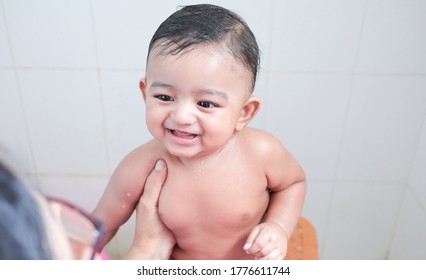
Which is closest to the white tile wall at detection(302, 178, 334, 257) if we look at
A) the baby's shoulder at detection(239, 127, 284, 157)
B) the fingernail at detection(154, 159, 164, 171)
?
the baby's shoulder at detection(239, 127, 284, 157)

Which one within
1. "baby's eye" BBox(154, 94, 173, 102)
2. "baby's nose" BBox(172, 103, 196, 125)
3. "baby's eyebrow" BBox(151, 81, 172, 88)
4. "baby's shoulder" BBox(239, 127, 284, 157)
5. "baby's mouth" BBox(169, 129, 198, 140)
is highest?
"baby's eyebrow" BBox(151, 81, 172, 88)

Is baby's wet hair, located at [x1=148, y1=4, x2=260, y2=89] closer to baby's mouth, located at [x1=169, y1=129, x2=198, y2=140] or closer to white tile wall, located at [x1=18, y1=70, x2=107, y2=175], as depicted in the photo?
baby's mouth, located at [x1=169, y1=129, x2=198, y2=140]

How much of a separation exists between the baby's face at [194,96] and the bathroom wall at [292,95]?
0.42 metres

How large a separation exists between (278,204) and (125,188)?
0.32 m

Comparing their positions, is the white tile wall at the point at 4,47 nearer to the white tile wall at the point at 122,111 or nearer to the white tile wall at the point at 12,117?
the white tile wall at the point at 12,117

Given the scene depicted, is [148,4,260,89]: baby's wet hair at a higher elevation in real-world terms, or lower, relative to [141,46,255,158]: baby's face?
higher

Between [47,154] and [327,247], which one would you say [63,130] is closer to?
[47,154]

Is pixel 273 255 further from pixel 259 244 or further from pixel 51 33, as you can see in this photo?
pixel 51 33

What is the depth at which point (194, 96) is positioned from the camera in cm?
62

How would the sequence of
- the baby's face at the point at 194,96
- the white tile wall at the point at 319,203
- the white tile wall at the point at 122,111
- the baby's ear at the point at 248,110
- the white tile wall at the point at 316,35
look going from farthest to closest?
the white tile wall at the point at 319,203 → the white tile wall at the point at 122,111 → the white tile wall at the point at 316,35 → the baby's ear at the point at 248,110 → the baby's face at the point at 194,96

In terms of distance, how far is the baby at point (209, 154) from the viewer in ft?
2.02

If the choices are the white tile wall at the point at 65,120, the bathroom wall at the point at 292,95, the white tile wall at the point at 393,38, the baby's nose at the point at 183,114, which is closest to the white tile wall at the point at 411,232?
the bathroom wall at the point at 292,95

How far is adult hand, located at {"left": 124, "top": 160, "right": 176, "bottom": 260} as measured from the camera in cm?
78

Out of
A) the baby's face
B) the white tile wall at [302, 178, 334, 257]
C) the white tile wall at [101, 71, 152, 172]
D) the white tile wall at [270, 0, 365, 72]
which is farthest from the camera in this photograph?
the white tile wall at [302, 178, 334, 257]
